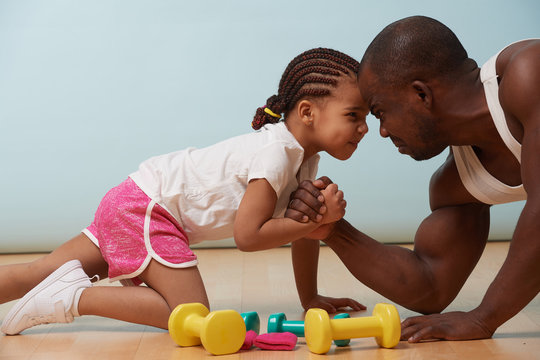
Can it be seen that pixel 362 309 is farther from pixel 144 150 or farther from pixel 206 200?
pixel 144 150

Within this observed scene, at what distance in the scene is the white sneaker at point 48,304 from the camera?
54.7 inches

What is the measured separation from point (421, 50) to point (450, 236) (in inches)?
16.5

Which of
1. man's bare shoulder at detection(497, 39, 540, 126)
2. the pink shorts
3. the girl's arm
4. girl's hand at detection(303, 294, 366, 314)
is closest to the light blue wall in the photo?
girl's hand at detection(303, 294, 366, 314)

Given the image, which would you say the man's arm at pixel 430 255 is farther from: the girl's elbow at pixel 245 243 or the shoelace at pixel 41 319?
the shoelace at pixel 41 319

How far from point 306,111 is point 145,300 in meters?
→ 0.50

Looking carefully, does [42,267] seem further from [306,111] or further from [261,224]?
[306,111]

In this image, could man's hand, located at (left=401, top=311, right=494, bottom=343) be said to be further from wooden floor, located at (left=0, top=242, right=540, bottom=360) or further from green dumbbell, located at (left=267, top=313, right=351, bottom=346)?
green dumbbell, located at (left=267, top=313, right=351, bottom=346)

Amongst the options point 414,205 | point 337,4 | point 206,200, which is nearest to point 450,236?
point 206,200

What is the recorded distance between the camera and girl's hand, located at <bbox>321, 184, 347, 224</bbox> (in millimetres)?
1404

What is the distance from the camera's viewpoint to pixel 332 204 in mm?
1404

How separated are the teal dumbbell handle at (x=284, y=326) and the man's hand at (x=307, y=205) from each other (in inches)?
7.6

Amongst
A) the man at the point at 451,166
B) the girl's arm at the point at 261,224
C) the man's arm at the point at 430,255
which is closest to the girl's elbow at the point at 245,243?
the girl's arm at the point at 261,224

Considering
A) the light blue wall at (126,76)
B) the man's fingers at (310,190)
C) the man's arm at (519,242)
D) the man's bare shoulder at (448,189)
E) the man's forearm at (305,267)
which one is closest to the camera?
the man's arm at (519,242)

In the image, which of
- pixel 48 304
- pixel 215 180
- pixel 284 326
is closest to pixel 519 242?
pixel 284 326
